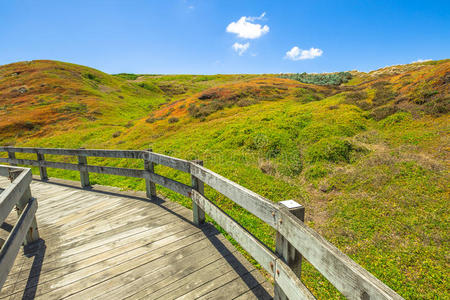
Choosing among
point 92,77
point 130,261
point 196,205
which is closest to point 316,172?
point 196,205

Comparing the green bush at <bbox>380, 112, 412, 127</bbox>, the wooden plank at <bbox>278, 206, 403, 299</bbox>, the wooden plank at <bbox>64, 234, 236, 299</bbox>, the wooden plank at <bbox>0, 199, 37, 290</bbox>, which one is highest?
the green bush at <bbox>380, 112, 412, 127</bbox>

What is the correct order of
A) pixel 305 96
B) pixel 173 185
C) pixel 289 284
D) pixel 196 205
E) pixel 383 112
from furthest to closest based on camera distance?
pixel 305 96 < pixel 383 112 < pixel 173 185 < pixel 196 205 < pixel 289 284

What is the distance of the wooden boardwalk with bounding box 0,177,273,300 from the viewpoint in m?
2.83

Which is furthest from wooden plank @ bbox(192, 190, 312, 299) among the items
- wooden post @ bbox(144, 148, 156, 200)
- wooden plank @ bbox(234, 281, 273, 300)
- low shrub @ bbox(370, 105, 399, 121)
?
low shrub @ bbox(370, 105, 399, 121)

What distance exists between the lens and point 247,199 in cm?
276

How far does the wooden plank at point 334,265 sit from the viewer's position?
1.32 metres

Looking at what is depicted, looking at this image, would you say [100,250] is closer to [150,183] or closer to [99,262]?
[99,262]

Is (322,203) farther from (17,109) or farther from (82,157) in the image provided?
(17,109)

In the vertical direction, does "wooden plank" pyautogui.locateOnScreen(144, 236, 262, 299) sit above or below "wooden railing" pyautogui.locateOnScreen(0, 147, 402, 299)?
below

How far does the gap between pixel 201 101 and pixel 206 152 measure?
14274mm

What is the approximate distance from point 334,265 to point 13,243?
3735mm

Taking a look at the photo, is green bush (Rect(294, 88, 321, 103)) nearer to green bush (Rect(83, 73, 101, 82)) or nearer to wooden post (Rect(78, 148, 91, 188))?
wooden post (Rect(78, 148, 91, 188))

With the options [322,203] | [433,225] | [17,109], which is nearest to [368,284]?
[433,225]

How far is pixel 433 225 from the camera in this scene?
17.0ft
